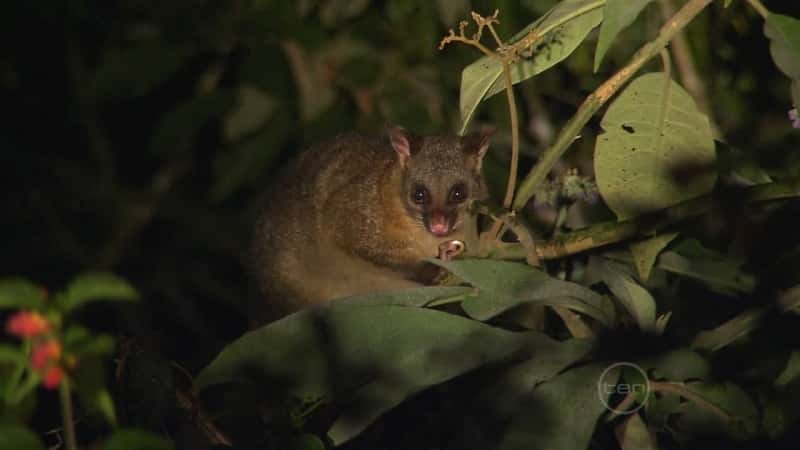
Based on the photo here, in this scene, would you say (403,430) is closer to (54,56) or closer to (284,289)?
(284,289)

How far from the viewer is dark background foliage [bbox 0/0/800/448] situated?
4727mm

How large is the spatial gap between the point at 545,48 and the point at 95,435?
1.18 metres

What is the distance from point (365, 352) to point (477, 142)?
7.01ft

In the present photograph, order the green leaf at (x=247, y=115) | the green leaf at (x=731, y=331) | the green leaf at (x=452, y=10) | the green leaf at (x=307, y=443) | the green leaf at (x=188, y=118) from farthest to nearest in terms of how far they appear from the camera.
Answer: the green leaf at (x=247, y=115) → the green leaf at (x=188, y=118) → the green leaf at (x=452, y=10) → the green leaf at (x=731, y=331) → the green leaf at (x=307, y=443)

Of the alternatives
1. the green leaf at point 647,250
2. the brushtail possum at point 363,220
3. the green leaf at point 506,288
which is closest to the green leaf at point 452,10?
the brushtail possum at point 363,220

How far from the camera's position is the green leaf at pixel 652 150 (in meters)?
2.48

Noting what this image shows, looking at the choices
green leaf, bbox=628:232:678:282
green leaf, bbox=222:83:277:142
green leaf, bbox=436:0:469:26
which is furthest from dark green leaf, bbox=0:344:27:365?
green leaf, bbox=222:83:277:142

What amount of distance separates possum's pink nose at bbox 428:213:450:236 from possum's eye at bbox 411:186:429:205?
0.41ft

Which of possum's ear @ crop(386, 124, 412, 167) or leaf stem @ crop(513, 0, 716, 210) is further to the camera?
possum's ear @ crop(386, 124, 412, 167)

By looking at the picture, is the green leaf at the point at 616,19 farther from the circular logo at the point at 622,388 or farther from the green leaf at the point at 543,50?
the circular logo at the point at 622,388

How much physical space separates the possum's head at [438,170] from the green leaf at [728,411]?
2012mm

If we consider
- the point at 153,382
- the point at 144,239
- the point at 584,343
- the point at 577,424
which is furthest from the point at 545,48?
the point at 144,239

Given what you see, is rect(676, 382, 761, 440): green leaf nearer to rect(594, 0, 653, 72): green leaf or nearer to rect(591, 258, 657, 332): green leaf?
rect(591, 258, 657, 332): green leaf

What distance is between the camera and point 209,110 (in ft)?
16.5
